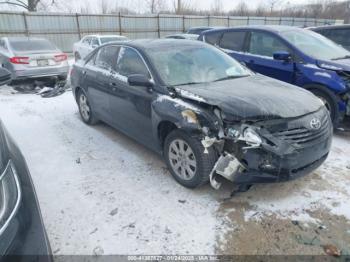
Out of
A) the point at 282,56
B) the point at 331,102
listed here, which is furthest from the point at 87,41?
the point at 331,102

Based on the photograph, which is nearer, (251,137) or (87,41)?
(251,137)

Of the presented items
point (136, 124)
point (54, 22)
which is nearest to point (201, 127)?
point (136, 124)

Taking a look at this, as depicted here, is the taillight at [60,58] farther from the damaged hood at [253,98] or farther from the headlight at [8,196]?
the headlight at [8,196]

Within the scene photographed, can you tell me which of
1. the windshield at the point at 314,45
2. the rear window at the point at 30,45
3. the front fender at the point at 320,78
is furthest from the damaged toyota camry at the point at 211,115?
the rear window at the point at 30,45

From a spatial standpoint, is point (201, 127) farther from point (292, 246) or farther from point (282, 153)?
point (292, 246)

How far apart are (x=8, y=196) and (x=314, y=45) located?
5557 mm

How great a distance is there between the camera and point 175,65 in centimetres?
375

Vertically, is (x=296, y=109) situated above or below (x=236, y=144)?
above

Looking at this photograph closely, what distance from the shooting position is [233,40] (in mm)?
6297

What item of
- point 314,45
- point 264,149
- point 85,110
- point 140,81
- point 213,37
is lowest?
point 85,110

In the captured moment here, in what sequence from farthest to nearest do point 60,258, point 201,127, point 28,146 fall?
point 28,146 < point 201,127 < point 60,258

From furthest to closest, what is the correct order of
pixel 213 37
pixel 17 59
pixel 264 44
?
pixel 17 59, pixel 213 37, pixel 264 44

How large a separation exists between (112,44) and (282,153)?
325 cm

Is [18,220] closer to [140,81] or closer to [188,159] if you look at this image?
[188,159]
